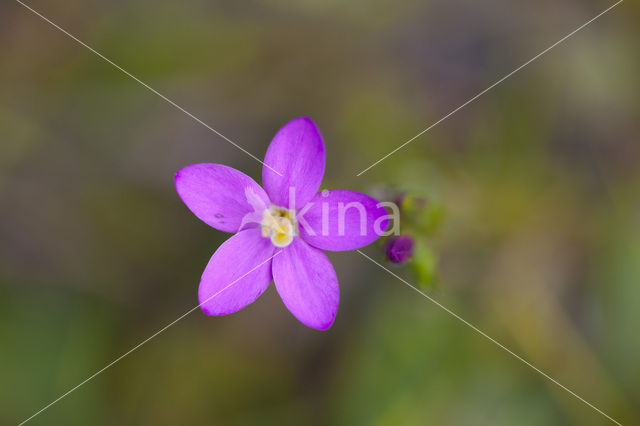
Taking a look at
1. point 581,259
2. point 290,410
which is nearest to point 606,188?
point 581,259

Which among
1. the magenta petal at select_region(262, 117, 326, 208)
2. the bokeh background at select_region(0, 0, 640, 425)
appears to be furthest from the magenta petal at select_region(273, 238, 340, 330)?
the bokeh background at select_region(0, 0, 640, 425)

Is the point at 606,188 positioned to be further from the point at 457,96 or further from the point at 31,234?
the point at 31,234

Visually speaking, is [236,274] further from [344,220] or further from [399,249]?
[399,249]

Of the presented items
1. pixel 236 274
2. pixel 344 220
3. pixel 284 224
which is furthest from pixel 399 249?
pixel 236 274

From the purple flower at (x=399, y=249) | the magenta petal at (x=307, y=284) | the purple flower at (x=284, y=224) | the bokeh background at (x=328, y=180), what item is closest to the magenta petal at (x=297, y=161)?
the purple flower at (x=284, y=224)

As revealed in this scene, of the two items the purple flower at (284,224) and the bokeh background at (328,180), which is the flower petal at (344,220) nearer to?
the purple flower at (284,224)

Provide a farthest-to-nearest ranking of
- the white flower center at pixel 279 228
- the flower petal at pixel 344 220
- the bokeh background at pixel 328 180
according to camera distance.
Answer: the bokeh background at pixel 328 180, the white flower center at pixel 279 228, the flower petal at pixel 344 220
